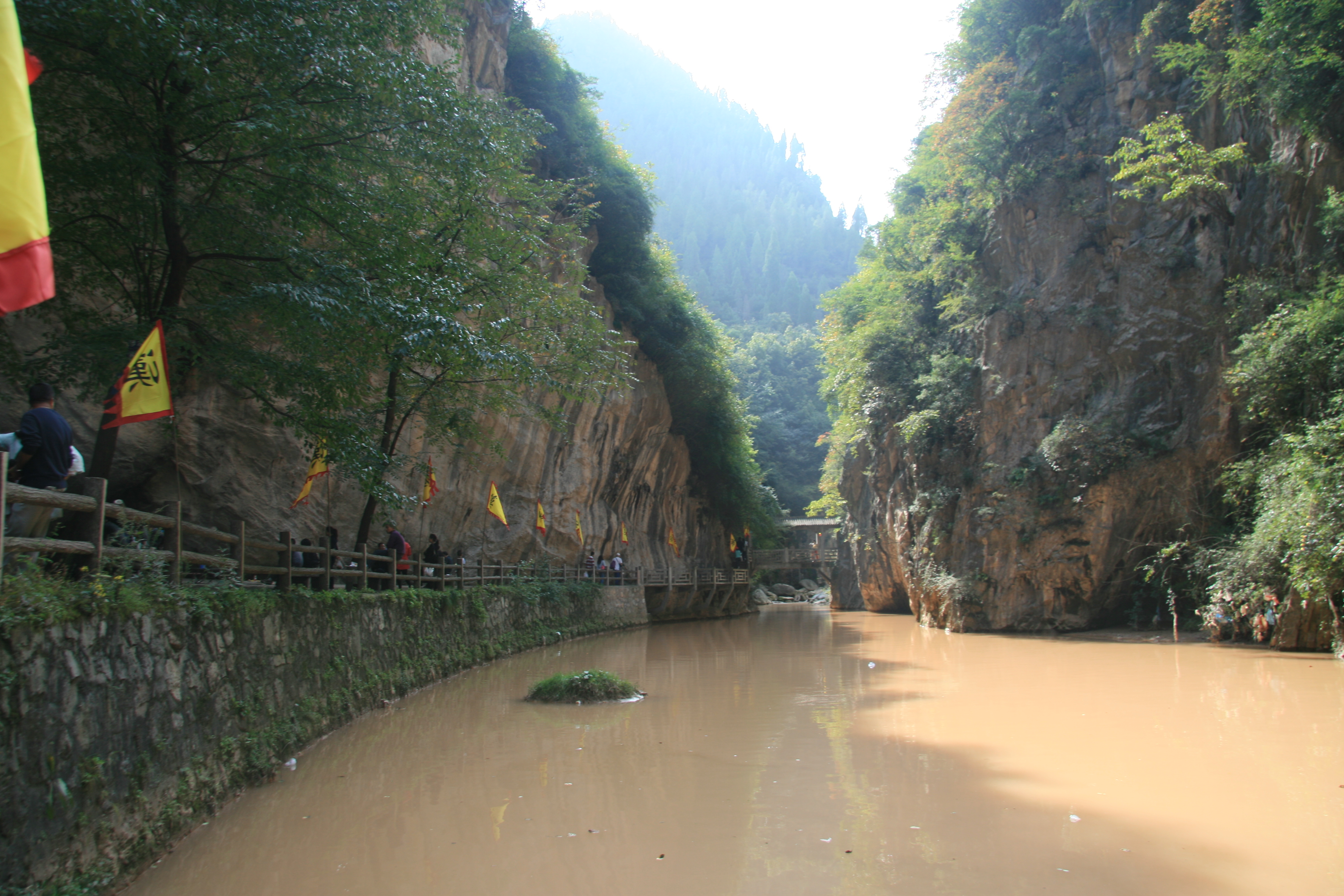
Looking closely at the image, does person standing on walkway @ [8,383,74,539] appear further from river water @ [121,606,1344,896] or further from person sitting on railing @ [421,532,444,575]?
person sitting on railing @ [421,532,444,575]

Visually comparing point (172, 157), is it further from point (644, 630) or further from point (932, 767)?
point (644, 630)

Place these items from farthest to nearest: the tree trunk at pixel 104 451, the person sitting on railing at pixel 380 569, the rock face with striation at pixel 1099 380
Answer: the rock face with striation at pixel 1099 380
the person sitting on railing at pixel 380 569
the tree trunk at pixel 104 451

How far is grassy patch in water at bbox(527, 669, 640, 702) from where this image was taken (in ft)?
35.6

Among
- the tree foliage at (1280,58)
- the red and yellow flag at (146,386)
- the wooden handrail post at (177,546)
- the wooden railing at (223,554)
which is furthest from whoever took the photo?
the tree foliage at (1280,58)

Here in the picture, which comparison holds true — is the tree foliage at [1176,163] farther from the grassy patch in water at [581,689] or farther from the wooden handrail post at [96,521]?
the wooden handrail post at [96,521]

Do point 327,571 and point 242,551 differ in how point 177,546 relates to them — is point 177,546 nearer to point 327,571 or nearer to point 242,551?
point 242,551

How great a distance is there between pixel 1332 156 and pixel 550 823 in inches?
760

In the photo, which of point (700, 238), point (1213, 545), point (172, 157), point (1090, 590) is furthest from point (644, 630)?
point (700, 238)

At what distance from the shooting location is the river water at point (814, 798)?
467cm

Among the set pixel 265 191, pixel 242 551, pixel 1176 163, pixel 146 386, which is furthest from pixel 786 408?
pixel 146 386

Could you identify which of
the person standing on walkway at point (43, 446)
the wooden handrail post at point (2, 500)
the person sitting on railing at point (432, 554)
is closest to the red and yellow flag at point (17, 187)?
the wooden handrail post at point (2, 500)

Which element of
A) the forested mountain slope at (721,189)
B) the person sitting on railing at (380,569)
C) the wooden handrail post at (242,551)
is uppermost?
the forested mountain slope at (721,189)

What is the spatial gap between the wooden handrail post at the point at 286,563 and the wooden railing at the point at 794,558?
35.1 m

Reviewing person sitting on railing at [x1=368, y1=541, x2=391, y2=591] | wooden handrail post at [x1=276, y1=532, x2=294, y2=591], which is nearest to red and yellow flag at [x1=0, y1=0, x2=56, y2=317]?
wooden handrail post at [x1=276, y1=532, x2=294, y2=591]
